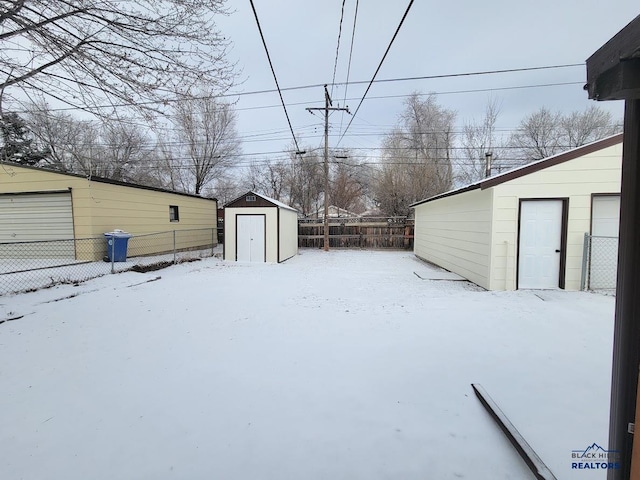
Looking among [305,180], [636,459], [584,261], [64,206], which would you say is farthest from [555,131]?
[64,206]

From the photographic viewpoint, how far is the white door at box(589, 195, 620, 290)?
5973 mm

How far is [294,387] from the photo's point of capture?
2637 mm

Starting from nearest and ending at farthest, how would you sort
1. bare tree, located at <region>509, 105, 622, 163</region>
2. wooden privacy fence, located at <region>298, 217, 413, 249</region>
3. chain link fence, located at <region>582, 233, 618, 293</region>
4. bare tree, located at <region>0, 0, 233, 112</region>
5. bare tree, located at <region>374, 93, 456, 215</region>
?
bare tree, located at <region>0, 0, 233, 112</region> < chain link fence, located at <region>582, 233, 618, 293</region> < wooden privacy fence, located at <region>298, 217, 413, 249</region> < bare tree, located at <region>509, 105, 622, 163</region> < bare tree, located at <region>374, 93, 456, 215</region>

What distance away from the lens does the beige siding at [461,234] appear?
6.59m

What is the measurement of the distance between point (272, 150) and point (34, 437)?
2190 cm

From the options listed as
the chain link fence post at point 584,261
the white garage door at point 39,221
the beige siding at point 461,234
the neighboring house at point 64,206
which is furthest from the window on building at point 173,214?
the chain link fence post at point 584,261

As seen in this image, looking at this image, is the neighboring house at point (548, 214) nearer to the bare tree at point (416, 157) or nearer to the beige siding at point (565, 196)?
the beige siding at point (565, 196)

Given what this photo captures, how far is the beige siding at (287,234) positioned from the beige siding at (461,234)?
17.5 feet

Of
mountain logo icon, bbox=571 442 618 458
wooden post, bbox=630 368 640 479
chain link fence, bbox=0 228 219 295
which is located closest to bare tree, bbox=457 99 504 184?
chain link fence, bbox=0 228 219 295

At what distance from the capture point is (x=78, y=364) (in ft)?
9.87

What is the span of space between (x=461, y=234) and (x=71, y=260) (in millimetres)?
11286

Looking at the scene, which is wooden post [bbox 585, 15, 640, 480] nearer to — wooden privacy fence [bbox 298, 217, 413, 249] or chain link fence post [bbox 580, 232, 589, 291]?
chain link fence post [bbox 580, 232, 589, 291]

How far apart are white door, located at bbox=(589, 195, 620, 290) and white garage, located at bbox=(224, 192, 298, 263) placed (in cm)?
826

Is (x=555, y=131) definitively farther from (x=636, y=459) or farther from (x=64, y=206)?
(x=64, y=206)
